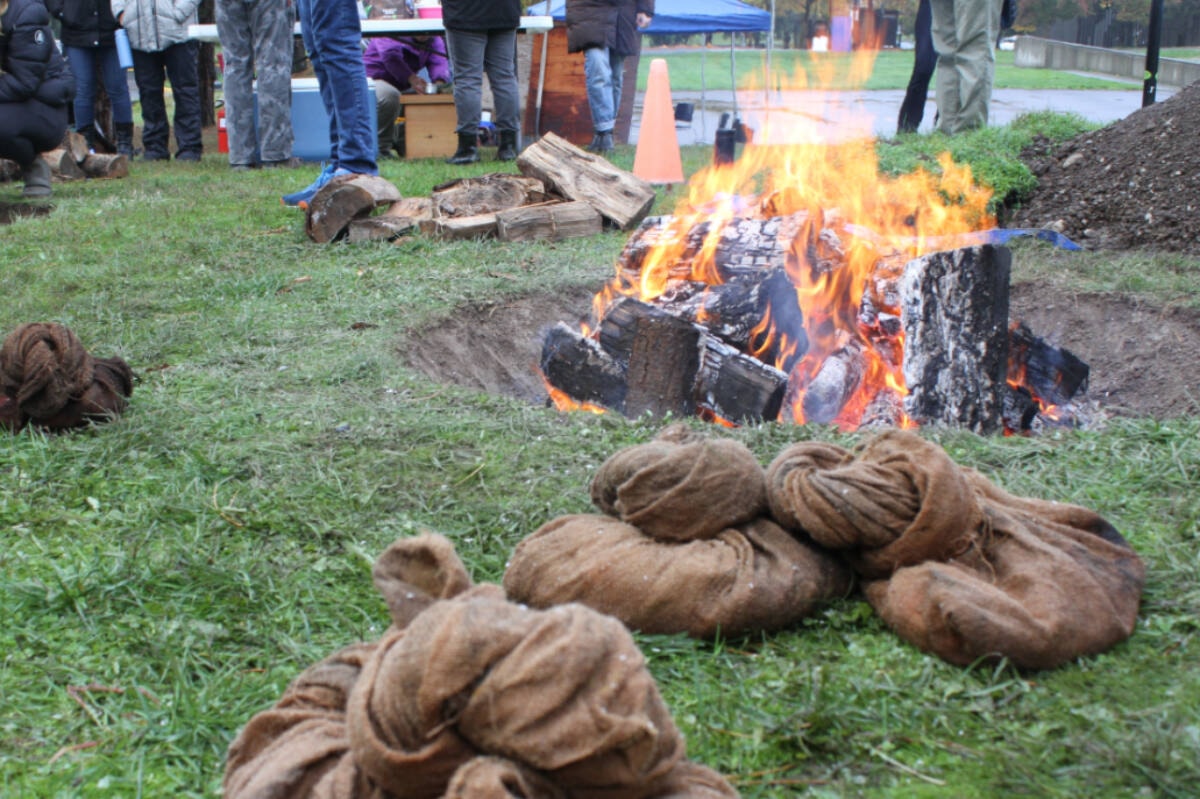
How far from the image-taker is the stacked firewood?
688cm

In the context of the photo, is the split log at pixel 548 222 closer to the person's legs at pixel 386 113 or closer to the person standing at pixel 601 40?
the person standing at pixel 601 40

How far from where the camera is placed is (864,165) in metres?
7.57

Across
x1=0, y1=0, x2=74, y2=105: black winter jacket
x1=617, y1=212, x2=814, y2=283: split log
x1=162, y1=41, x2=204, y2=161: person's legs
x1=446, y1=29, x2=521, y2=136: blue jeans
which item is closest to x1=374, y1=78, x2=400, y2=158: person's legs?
x1=446, y1=29, x2=521, y2=136: blue jeans

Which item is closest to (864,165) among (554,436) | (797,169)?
(797,169)

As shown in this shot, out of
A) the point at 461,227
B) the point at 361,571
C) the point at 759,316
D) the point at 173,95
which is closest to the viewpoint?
the point at 361,571

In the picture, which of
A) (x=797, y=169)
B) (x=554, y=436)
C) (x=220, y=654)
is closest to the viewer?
(x=220, y=654)

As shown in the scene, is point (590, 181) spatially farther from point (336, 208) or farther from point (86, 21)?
point (86, 21)

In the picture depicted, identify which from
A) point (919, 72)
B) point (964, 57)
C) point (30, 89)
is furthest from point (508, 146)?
point (964, 57)

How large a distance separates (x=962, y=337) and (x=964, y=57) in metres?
6.14

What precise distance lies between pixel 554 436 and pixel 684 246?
5.92ft

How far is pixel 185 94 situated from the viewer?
38.1 ft

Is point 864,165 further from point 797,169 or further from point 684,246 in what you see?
point 684,246

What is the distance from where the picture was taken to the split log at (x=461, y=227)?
684 cm

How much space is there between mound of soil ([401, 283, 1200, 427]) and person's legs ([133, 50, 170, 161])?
807 centimetres
